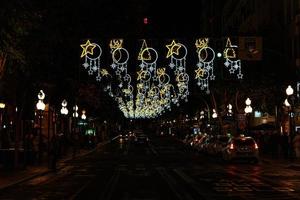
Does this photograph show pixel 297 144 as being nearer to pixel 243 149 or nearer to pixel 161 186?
pixel 243 149

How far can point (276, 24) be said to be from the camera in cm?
6812

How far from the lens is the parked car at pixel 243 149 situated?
1684 inches

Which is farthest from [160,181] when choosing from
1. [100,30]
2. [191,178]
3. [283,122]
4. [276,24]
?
[276,24]

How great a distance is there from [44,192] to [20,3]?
24.6 feet

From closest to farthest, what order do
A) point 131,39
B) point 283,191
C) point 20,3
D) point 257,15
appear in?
point 20,3, point 283,191, point 131,39, point 257,15

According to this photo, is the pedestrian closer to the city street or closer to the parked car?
the parked car

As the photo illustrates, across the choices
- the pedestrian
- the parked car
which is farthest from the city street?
the pedestrian

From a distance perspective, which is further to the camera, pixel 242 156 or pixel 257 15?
pixel 257 15

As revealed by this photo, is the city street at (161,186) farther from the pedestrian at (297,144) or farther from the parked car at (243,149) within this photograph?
the pedestrian at (297,144)

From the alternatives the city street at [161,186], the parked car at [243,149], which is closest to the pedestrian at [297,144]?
the parked car at [243,149]

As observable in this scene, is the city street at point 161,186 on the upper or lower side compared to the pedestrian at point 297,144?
lower

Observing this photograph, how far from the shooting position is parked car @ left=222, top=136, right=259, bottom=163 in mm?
42781

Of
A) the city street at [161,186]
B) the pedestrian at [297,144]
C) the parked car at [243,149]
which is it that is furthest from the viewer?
the pedestrian at [297,144]

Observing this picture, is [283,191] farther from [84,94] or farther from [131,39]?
[84,94]
